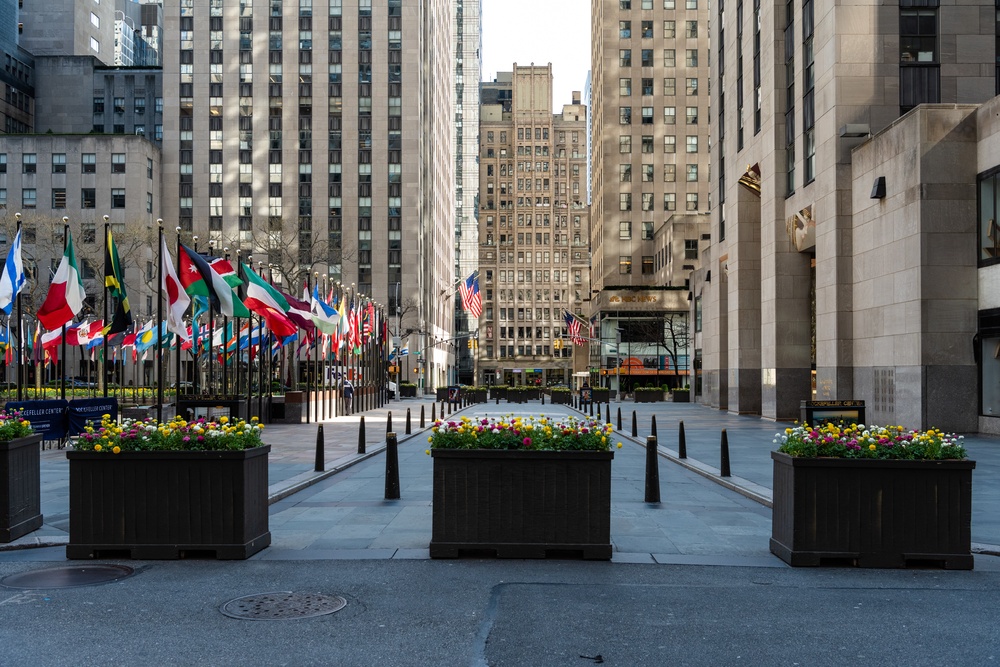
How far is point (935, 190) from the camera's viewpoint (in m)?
30.0

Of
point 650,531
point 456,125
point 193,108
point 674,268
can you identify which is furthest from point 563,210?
point 650,531

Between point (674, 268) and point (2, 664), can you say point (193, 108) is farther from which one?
point (2, 664)

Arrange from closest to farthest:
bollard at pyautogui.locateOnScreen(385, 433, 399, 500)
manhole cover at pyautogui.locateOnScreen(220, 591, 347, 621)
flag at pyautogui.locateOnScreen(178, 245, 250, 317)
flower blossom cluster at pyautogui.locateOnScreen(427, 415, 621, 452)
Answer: manhole cover at pyautogui.locateOnScreen(220, 591, 347, 621)
flower blossom cluster at pyautogui.locateOnScreen(427, 415, 621, 452)
bollard at pyautogui.locateOnScreen(385, 433, 399, 500)
flag at pyautogui.locateOnScreen(178, 245, 250, 317)

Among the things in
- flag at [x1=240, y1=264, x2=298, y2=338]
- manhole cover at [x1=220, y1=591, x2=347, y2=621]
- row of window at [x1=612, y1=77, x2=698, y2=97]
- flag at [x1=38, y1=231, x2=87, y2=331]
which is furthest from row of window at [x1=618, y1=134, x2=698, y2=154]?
manhole cover at [x1=220, y1=591, x2=347, y2=621]

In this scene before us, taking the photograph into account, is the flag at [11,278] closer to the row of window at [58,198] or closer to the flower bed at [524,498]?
the flower bed at [524,498]

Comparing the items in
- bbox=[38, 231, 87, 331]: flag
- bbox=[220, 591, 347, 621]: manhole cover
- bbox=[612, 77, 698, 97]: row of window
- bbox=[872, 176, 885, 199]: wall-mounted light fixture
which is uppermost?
bbox=[612, 77, 698, 97]: row of window

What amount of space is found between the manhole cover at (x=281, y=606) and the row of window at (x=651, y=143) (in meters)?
114

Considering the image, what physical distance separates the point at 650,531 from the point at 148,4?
603ft

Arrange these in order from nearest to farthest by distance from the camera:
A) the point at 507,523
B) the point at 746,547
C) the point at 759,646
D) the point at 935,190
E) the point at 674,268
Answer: the point at 759,646 → the point at 507,523 → the point at 746,547 → the point at 935,190 → the point at 674,268

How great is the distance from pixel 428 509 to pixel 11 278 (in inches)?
650

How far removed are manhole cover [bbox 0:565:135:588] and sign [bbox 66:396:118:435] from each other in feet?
54.0

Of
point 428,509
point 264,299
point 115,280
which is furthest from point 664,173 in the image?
point 428,509

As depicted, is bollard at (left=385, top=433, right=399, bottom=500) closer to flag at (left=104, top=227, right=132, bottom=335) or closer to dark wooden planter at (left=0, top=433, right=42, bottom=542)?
dark wooden planter at (left=0, top=433, right=42, bottom=542)

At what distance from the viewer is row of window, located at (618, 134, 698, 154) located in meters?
117
